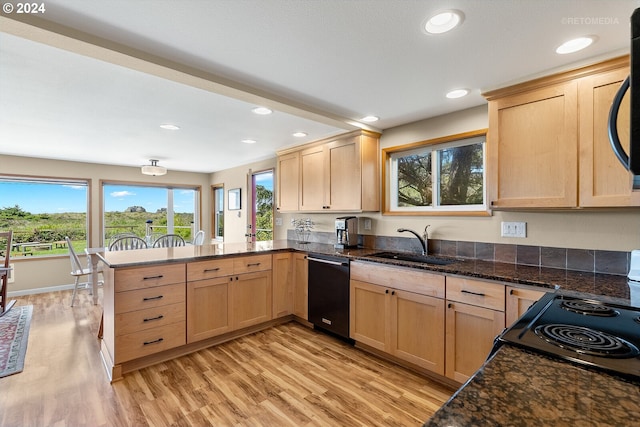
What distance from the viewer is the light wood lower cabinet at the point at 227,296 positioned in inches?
107

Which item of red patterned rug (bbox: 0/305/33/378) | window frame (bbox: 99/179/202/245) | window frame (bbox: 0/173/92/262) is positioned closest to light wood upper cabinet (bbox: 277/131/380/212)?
red patterned rug (bbox: 0/305/33/378)

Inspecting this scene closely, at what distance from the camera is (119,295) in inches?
89.9

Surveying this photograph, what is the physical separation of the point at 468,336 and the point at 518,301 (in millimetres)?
425

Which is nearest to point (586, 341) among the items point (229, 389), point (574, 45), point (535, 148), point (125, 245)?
point (535, 148)

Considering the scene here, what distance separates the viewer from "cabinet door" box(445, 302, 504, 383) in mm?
1944

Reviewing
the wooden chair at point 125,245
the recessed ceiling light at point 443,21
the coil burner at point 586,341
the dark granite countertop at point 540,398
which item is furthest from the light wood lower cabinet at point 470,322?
the wooden chair at point 125,245

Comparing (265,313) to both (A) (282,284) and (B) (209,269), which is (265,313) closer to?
(A) (282,284)

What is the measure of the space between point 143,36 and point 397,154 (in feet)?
8.09

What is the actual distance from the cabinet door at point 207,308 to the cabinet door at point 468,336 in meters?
1.98

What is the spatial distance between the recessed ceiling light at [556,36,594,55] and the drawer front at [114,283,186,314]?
3140 mm

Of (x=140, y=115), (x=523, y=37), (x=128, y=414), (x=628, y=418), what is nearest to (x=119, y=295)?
(x=128, y=414)

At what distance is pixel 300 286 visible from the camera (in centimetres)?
335

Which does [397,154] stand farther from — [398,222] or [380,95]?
[380,95]

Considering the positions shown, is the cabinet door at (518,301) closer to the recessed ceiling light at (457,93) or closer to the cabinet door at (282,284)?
the recessed ceiling light at (457,93)
